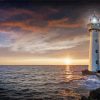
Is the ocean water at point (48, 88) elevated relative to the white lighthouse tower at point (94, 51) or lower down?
lower down

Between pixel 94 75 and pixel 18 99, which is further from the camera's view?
pixel 94 75

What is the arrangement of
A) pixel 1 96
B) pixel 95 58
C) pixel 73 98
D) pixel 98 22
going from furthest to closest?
pixel 98 22, pixel 95 58, pixel 1 96, pixel 73 98

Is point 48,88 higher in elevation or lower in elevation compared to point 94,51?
lower

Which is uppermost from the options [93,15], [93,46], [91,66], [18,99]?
[93,15]

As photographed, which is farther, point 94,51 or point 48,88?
point 94,51

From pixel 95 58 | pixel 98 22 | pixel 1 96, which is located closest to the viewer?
pixel 1 96

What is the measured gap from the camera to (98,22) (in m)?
45.7

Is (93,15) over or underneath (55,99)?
over

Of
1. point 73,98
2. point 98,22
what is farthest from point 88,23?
point 73,98

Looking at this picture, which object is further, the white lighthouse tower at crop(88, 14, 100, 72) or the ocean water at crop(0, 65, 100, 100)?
the white lighthouse tower at crop(88, 14, 100, 72)

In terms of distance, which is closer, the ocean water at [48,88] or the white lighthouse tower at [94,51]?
the ocean water at [48,88]

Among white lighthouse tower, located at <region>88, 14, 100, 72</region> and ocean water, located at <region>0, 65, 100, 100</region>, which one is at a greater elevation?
white lighthouse tower, located at <region>88, 14, 100, 72</region>

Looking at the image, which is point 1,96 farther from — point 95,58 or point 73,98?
point 95,58

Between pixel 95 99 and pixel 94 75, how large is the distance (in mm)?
25243
